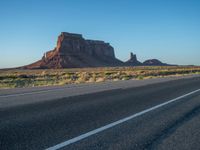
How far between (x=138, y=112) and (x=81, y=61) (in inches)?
5803

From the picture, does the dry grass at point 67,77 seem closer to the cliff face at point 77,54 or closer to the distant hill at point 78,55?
the distant hill at point 78,55

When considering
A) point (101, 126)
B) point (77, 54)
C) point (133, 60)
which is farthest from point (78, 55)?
point (101, 126)

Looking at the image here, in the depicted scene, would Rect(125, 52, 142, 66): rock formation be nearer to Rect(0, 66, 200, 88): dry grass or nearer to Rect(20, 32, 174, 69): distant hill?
Rect(20, 32, 174, 69): distant hill

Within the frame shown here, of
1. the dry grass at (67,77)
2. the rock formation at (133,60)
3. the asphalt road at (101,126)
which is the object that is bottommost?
the dry grass at (67,77)

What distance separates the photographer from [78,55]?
161 m

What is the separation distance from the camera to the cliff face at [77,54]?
147875 millimetres

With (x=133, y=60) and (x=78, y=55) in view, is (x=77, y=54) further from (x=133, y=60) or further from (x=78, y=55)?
(x=133, y=60)

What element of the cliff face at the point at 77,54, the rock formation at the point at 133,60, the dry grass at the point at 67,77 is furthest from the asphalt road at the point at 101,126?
the rock formation at the point at 133,60

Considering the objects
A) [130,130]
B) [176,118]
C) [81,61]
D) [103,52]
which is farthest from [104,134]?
[103,52]

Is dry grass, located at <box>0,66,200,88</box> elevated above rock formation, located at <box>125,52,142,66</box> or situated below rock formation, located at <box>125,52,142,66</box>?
below

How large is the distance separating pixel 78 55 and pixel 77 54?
1117mm

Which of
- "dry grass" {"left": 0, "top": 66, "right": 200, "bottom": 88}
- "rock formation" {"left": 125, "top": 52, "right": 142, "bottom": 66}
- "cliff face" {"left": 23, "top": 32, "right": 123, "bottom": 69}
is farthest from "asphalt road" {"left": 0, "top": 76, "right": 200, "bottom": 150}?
"rock formation" {"left": 125, "top": 52, "right": 142, "bottom": 66}

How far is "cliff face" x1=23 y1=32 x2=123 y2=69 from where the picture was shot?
148 meters

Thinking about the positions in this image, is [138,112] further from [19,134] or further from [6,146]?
[6,146]
